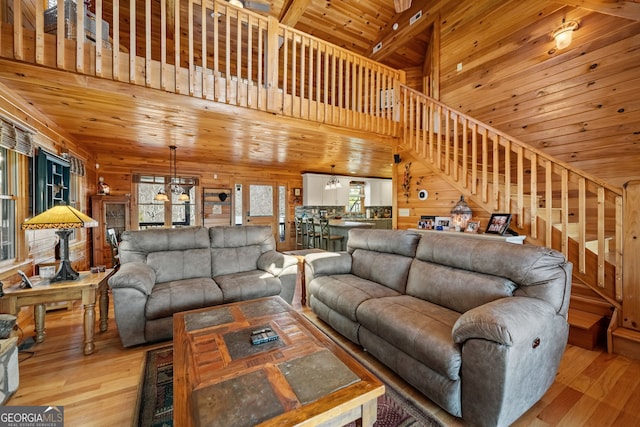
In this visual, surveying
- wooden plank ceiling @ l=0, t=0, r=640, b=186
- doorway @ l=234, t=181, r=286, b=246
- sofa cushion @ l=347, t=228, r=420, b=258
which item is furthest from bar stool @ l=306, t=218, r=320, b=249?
sofa cushion @ l=347, t=228, r=420, b=258

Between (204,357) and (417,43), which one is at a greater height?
(417,43)

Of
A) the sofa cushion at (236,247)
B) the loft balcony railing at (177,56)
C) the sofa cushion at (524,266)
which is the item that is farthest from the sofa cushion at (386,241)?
the loft balcony railing at (177,56)

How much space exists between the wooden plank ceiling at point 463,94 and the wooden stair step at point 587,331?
171cm

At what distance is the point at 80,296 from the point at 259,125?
251 centimetres

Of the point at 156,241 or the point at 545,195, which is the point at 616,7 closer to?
the point at 545,195

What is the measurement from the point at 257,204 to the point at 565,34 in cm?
623

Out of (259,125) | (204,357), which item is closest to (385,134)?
(259,125)

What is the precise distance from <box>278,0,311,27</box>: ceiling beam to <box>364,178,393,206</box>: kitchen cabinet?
4.76 m

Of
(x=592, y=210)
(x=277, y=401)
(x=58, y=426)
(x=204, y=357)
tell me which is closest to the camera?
(x=277, y=401)

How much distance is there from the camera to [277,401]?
102 centimetres

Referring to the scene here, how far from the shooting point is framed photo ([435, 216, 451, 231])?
3.49 m

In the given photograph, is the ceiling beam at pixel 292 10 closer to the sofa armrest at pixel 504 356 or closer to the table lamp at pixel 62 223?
→ the table lamp at pixel 62 223

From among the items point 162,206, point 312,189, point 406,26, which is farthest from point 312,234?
point 406,26

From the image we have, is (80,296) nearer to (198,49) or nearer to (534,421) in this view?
(534,421)
